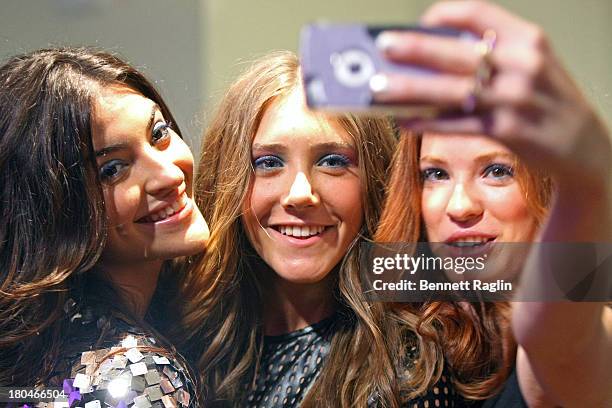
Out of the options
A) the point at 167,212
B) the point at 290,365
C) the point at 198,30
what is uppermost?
the point at 198,30

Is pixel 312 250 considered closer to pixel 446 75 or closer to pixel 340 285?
pixel 340 285

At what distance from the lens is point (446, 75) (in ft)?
1.36

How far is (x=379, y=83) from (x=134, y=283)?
475mm

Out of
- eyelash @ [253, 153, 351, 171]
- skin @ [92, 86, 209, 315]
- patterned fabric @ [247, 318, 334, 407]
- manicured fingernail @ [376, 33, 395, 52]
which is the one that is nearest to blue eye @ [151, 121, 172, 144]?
skin @ [92, 86, 209, 315]

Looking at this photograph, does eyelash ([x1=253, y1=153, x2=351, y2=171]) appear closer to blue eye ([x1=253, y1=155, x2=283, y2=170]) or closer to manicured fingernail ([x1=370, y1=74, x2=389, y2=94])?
blue eye ([x1=253, y1=155, x2=283, y2=170])

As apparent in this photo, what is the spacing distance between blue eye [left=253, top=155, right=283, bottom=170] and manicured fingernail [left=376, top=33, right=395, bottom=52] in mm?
333

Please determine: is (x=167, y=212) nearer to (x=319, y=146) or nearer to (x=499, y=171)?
(x=319, y=146)

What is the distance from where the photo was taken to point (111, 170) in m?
0.79

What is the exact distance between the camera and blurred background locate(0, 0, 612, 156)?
2.25ft

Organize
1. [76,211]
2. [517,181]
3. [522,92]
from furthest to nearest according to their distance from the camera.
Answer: [76,211], [517,181], [522,92]

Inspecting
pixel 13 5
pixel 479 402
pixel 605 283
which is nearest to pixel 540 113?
pixel 605 283

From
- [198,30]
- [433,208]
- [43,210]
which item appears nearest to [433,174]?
[433,208]

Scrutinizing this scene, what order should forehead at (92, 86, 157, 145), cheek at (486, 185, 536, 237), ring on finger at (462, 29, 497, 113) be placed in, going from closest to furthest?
1. ring on finger at (462, 29, 497, 113)
2. cheek at (486, 185, 536, 237)
3. forehead at (92, 86, 157, 145)

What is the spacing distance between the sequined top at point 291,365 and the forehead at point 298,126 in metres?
0.16
